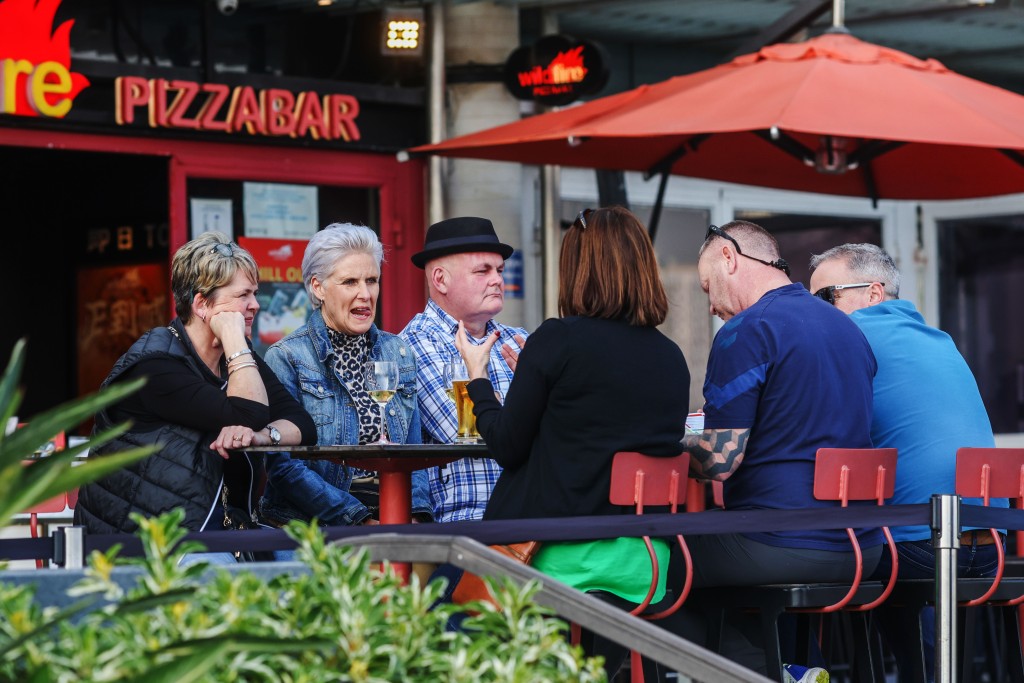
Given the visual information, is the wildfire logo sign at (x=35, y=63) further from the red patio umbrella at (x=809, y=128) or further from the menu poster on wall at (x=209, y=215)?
the red patio umbrella at (x=809, y=128)

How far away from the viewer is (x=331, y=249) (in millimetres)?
4633

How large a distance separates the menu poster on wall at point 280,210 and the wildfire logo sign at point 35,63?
3.65ft

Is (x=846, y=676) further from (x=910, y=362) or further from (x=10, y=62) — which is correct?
(x=10, y=62)

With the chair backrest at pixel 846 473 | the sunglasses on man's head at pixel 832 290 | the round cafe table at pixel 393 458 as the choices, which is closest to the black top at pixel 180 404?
the round cafe table at pixel 393 458

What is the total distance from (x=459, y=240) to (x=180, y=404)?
1139mm

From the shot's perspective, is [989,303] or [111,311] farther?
[989,303]

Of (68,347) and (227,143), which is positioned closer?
(227,143)

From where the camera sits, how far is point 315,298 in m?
4.67

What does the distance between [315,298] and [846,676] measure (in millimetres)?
3701

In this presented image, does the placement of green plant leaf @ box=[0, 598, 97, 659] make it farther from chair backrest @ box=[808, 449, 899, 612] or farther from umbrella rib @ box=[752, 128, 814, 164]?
umbrella rib @ box=[752, 128, 814, 164]

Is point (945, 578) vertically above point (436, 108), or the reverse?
point (436, 108)

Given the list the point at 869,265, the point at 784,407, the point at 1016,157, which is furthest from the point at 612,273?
the point at 1016,157

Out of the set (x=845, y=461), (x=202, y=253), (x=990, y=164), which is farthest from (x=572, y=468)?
(x=990, y=164)

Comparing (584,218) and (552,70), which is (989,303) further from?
(584,218)
